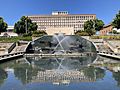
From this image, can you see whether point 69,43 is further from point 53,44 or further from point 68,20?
point 68,20

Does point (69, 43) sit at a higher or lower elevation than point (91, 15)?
lower

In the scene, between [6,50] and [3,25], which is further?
[3,25]

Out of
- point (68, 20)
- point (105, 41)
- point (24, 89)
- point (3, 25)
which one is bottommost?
point (24, 89)

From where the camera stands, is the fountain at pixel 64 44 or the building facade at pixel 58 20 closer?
the fountain at pixel 64 44

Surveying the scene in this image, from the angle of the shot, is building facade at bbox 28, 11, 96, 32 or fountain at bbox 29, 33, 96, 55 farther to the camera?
building facade at bbox 28, 11, 96, 32

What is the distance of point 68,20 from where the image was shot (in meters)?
135

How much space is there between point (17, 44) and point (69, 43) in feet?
32.8

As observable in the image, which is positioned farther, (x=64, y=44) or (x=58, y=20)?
(x=58, y=20)

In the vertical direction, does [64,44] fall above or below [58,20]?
below

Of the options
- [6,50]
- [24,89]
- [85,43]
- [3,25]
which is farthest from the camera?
[3,25]

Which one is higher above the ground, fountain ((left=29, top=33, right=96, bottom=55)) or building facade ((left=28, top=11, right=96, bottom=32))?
building facade ((left=28, top=11, right=96, bottom=32))

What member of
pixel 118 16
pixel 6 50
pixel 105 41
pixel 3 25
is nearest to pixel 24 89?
pixel 6 50

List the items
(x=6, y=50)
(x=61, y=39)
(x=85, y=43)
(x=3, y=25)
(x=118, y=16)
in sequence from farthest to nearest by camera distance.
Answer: (x=3, y=25)
(x=118, y=16)
(x=61, y=39)
(x=85, y=43)
(x=6, y=50)

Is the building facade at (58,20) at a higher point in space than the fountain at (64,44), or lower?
higher
